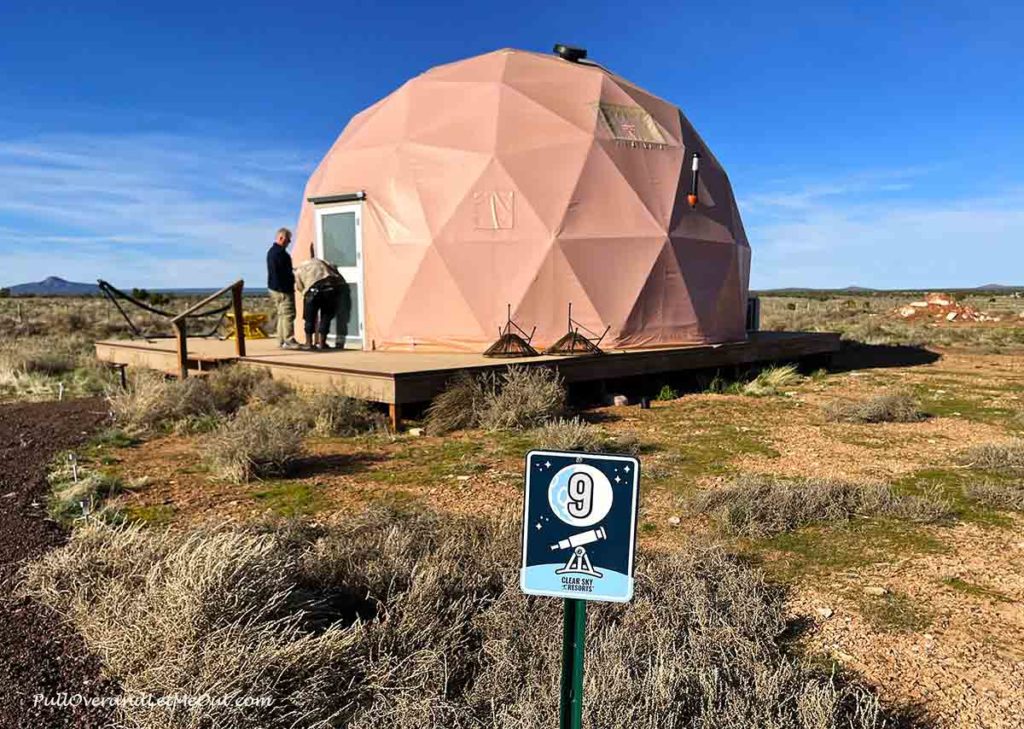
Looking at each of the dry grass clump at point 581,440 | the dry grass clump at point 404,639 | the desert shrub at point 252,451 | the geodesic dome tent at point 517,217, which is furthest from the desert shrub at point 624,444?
the dry grass clump at point 404,639

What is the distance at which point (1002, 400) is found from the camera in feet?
34.5

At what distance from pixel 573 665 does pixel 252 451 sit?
4917 millimetres

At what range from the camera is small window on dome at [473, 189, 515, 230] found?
34.1 ft

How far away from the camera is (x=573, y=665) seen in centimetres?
185

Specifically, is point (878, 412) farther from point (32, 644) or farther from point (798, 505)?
point (32, 644)

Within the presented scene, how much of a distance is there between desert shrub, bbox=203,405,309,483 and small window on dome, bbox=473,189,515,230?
4.98m

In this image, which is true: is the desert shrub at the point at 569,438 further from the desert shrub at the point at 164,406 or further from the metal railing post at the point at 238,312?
the metal railing post at the point at 238,312

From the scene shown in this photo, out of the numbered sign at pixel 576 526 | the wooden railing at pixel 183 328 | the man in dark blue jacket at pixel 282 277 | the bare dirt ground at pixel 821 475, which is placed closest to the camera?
the numbered sign at pixel 576 526

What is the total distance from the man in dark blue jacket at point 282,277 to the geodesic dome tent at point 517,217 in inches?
40.1

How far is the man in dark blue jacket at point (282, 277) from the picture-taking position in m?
10.2

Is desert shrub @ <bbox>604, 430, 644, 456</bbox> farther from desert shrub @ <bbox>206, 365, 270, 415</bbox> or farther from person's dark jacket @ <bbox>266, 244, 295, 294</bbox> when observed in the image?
person's dark jacket @ <bbox>266, 244, 295, 294</bbox>

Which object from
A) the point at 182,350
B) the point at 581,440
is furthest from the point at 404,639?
the point at 182,350

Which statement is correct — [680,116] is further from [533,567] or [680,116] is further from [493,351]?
[533,567]

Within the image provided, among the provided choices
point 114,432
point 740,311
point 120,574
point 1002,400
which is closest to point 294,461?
point 114,432
